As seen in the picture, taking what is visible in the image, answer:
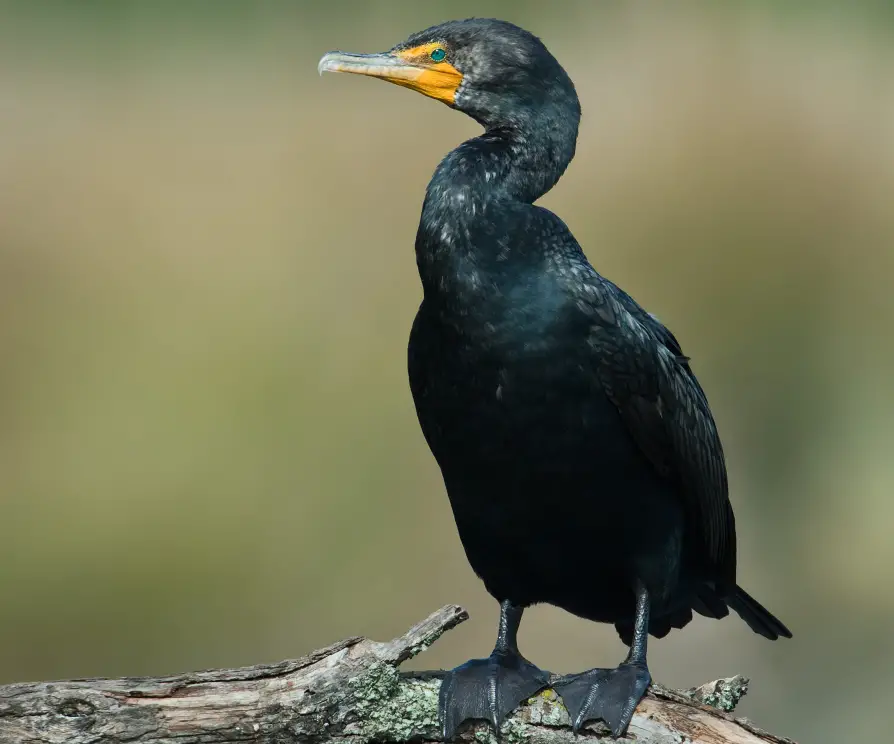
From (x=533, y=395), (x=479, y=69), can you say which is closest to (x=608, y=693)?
(x=533, y=395)

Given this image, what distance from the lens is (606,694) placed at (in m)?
3.89

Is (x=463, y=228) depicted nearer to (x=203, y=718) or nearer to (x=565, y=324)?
(x=565, y=324)

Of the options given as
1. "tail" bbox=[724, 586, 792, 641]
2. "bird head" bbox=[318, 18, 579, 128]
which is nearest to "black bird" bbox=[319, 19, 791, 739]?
"bird head" bbox=[318, 18, 579, 128]

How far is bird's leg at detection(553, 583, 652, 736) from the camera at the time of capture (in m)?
3.86

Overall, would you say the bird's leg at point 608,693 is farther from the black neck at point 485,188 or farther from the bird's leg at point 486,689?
the black neck at point 485,188

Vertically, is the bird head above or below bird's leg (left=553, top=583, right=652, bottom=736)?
above

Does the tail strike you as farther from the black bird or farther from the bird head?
the bird head

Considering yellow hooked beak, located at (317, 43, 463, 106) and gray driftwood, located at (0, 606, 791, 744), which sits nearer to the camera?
gray driftwood, located at (0, 606, 791, 744)

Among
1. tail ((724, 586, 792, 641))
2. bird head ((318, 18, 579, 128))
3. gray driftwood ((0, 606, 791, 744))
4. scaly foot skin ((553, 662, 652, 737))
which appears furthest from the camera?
tail ((724, 586, 792, 641))

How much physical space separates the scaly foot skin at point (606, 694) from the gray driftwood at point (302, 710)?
4cm

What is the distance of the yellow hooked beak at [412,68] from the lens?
4223mm

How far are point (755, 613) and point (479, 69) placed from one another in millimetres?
1927

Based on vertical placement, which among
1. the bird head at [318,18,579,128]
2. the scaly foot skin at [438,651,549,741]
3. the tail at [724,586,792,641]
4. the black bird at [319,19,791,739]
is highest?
the bird head at [318,18,579,128]

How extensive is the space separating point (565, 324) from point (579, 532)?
61 cm
